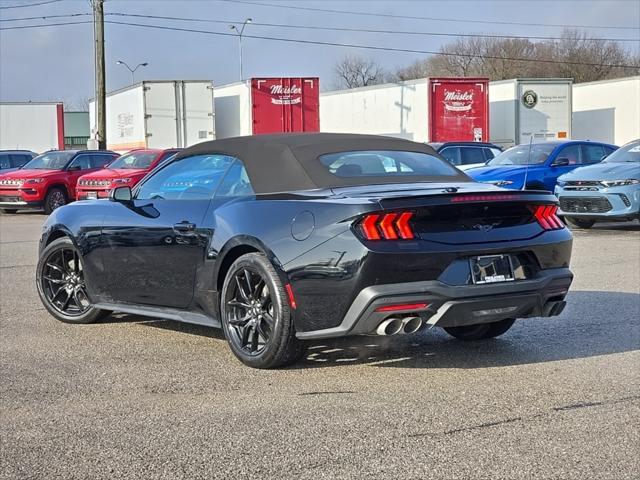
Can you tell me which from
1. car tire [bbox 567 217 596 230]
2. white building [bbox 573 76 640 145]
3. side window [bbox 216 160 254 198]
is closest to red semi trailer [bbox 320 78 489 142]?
white building [bbox 573 76 640 145]

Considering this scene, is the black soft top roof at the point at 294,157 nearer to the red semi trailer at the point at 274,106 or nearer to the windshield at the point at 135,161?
the windshield at the point at 135,161

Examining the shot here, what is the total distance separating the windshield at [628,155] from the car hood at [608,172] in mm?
340

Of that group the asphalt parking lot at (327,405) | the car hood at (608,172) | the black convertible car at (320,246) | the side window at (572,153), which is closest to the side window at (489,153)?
the side window at (572,153)

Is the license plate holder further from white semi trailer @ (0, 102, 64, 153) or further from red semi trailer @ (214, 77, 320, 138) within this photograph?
white semi trailer @ (0, 102, 64, 153)

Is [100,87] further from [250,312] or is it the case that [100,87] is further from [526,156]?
[250,312]

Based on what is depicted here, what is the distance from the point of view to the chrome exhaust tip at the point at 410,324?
505 cm

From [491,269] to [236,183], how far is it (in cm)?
177

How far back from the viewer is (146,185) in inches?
268

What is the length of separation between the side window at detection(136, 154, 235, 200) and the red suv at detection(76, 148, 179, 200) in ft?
43.2

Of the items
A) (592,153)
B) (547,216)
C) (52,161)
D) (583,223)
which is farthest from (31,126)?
(547,216)

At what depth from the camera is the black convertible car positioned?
16.5ft

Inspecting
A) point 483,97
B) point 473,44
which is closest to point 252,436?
point 483,97

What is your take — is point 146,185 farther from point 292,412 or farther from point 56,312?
point 292,412

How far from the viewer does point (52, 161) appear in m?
22.7
